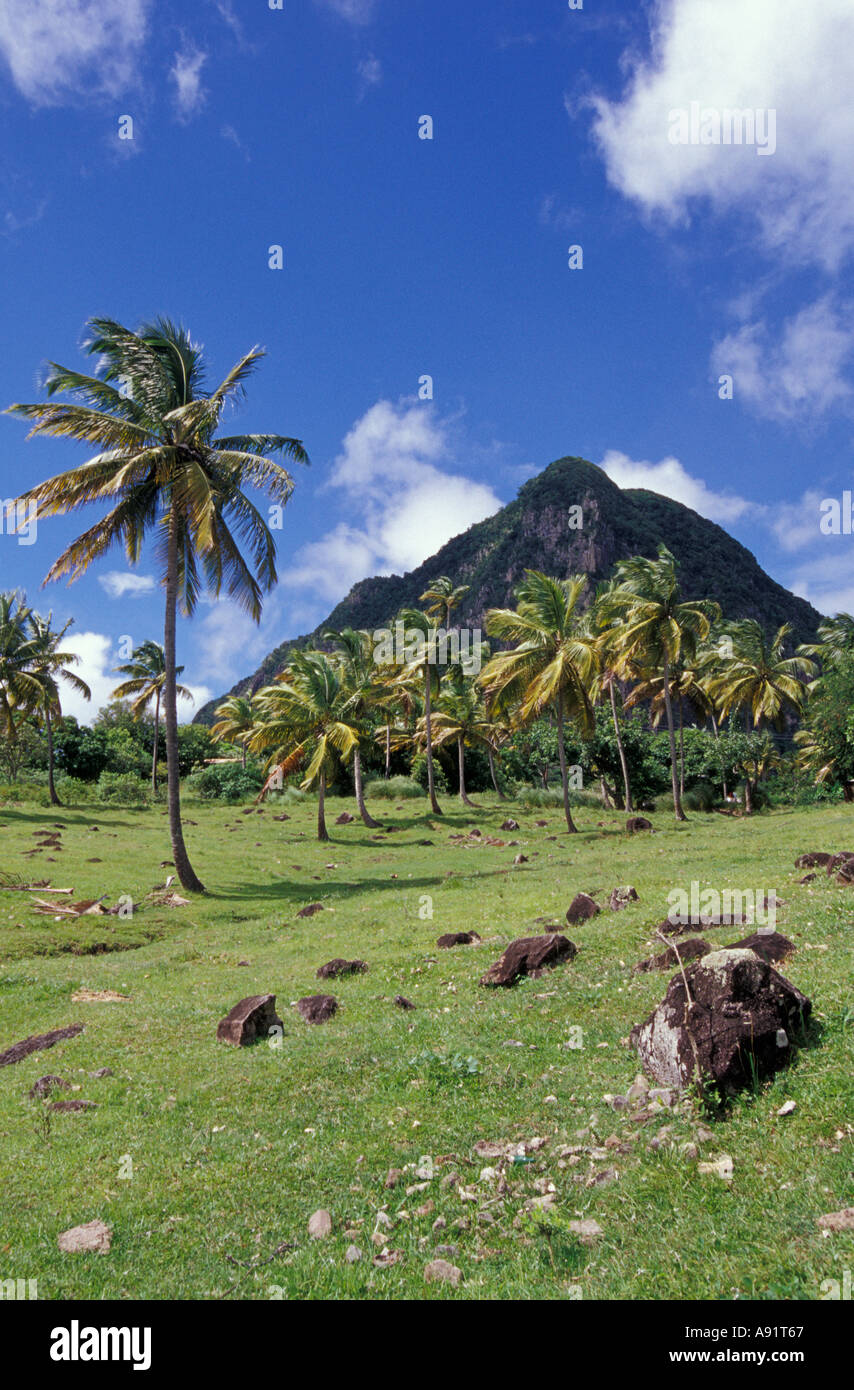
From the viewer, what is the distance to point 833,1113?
563 cm

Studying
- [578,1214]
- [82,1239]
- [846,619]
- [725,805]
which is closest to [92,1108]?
[82,1239]

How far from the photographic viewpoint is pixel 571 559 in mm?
165250

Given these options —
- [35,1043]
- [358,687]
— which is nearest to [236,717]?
[358,687]

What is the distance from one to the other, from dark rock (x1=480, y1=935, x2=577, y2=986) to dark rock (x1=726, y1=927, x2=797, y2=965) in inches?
98.7

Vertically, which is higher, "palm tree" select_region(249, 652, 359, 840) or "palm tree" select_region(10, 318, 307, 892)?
"palm tree" select_region(10, 318, 307, 892)

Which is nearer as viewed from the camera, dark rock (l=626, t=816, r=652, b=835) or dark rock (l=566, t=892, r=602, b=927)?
dark rock (l=566, t=892, r=602, b=927)

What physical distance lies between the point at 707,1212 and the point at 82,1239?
4.54 m

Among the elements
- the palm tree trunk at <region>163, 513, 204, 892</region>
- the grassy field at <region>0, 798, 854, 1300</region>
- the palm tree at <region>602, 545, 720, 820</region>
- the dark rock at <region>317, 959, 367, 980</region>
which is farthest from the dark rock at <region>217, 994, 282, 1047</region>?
the palm tree at <region>602, 545, 720, 820</region>

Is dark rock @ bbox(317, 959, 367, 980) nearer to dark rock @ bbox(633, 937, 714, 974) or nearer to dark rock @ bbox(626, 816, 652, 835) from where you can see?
dark rock @ bbox(633, 937, 714, 974)

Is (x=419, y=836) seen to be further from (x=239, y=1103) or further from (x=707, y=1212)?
(x=707, y=1212)

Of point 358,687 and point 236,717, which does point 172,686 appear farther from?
point 236,717

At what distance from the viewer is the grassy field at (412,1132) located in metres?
4.89

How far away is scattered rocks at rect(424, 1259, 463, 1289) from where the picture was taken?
190 inches

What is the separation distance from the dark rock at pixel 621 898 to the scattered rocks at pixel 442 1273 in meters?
10.0
